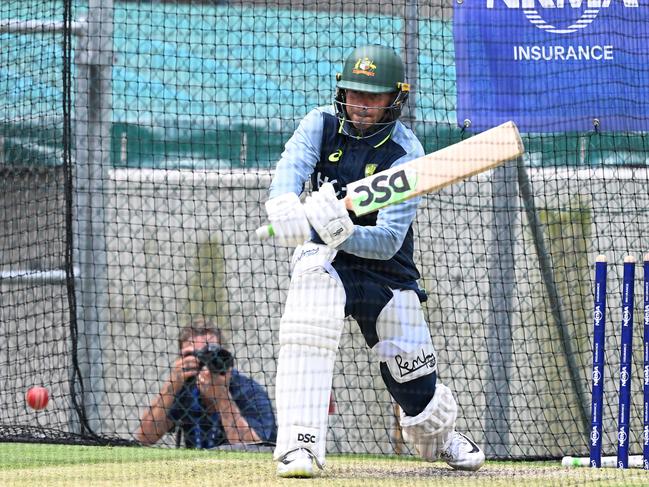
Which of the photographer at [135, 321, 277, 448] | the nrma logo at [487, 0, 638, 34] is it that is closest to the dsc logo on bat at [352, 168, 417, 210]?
the photographer at [135, 321, 277, 448]

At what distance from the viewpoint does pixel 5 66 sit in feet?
23.9

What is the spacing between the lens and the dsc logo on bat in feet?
14.3

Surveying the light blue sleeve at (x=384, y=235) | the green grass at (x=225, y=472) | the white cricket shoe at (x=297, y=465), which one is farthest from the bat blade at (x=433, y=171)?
the green grass at (x=225, y=472)

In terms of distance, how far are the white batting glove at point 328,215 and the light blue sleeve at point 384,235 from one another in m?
0.11

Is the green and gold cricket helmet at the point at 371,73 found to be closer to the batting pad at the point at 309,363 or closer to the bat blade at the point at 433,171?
the bat blade at the point at 433,171

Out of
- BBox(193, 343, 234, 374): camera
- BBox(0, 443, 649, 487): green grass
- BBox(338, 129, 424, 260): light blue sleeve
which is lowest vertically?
BBox(0, 443, 649, 487): green grass

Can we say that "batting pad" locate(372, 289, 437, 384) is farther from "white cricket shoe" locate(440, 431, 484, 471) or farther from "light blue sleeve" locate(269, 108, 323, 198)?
"light blue sleeve" locate(269, 108, 323, 198)

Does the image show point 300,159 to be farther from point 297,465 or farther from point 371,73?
point 297,465

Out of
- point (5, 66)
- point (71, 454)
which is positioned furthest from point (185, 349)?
point (5, 66)

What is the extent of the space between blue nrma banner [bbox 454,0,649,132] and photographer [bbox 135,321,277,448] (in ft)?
6.19

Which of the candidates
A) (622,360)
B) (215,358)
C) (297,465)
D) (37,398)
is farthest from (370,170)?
(37,398)

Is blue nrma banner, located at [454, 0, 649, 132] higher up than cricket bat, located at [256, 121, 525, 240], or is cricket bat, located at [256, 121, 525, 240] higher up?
blue nrma banner, located at [454, 0, 649, 132]

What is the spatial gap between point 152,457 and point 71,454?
46cm

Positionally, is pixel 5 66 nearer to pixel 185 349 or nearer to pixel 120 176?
pixel 120 176
